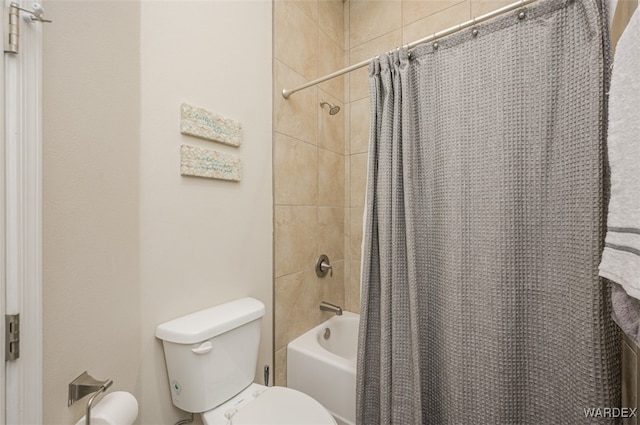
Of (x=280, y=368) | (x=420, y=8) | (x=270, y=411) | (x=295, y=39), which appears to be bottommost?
(x=280, y=368)

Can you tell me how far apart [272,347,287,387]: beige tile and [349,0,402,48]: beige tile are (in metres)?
2.10

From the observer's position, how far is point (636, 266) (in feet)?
1.51

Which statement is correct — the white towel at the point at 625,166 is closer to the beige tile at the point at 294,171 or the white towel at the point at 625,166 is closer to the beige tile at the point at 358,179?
the beige tile at the point at 294,171

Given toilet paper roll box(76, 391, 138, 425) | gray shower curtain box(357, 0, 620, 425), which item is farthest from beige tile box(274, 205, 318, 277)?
toilet paper roll box(76, 391, 138, 425)

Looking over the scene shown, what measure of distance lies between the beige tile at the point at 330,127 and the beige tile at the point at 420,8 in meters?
0.67

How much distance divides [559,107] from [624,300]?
0.56 metres

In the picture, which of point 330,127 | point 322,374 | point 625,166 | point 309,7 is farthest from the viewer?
point 330,127

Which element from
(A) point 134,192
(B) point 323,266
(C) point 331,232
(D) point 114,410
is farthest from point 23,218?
(C) point 331,232

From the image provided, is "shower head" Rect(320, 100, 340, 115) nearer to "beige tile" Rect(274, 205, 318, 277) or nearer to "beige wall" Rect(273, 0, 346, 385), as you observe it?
"beige wall" Rect(273, 0, 346, 385)

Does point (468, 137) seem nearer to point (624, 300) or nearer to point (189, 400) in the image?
point (624, 300)

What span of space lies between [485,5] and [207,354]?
219cm

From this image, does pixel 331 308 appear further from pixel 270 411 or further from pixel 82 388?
pixel 82 388

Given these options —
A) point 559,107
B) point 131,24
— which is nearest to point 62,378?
point 131,24

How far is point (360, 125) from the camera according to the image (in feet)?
6.19
